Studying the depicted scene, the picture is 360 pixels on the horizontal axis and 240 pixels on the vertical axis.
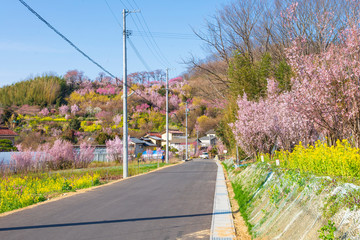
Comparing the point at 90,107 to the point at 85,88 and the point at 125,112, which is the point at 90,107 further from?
the point at 125,112

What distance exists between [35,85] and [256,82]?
3191 inches

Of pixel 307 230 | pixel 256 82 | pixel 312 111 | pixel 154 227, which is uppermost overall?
pixel 256 82

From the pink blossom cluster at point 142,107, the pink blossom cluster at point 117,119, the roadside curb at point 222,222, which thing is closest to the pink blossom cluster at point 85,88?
the pink blossom cluster at point 142,107

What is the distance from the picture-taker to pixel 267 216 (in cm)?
763

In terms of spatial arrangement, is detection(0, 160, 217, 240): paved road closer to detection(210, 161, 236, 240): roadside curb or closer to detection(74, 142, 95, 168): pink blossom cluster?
detection(210, 161, 236, 240): roadside curb

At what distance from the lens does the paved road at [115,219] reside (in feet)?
24.8

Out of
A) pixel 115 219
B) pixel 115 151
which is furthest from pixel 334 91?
pixel 115 151

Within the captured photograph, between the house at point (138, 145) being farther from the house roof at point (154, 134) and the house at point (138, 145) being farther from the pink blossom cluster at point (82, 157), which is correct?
the pink blossom cluster at point (82, 157)

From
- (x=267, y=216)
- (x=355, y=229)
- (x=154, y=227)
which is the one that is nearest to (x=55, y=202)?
(x=154, y=227)

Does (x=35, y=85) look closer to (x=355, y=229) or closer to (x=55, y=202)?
(x=55, y=202)

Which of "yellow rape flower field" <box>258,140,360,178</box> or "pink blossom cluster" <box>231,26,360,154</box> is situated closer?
"yellow rape flower field" <box>258,140,360,178</box>

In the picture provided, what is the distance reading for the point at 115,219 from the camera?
9109 millimetres

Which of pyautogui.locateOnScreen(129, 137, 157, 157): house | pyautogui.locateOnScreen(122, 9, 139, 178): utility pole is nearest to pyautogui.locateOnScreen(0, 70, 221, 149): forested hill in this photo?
pyautogui.locateOnScreen(129, 137, 157, 157): house

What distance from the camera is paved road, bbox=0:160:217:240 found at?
7.57 meters
